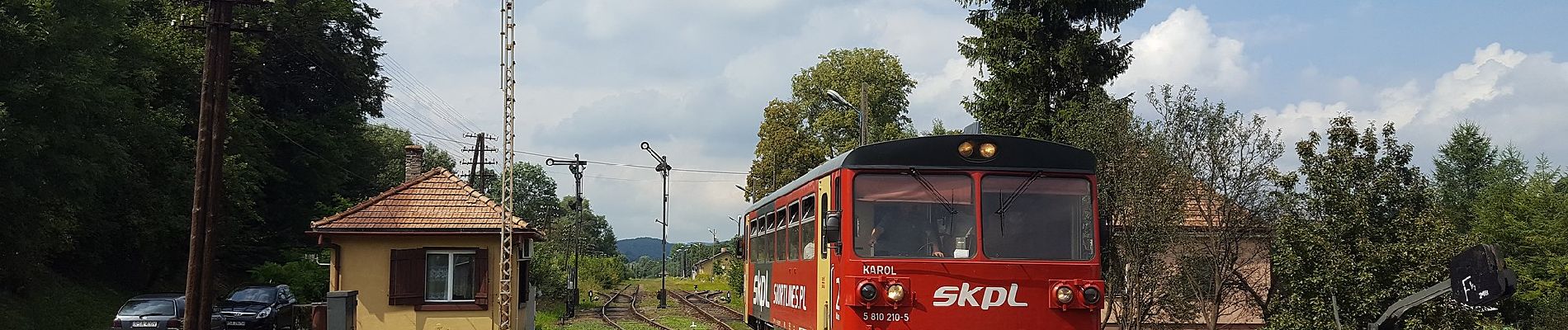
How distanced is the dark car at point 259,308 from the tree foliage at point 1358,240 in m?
21.6

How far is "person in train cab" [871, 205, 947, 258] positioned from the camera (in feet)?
35.3

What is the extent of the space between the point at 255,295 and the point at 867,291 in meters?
23.2

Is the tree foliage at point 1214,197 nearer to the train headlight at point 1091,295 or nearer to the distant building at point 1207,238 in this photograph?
the distant building at point 1207,238

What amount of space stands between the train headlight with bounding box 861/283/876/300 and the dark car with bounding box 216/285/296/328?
70.7 feet

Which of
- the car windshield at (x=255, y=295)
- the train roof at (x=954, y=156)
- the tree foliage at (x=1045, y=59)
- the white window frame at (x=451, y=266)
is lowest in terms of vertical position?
the car windshield at (x=255, y=295)

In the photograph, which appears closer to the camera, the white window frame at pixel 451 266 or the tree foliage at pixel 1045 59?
the white window frame at pixel 451 266

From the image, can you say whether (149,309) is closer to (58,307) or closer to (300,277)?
(300,277)

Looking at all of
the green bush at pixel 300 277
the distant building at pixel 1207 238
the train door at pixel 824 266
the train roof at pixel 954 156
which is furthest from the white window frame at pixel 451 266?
the green bush at pixel 300 277

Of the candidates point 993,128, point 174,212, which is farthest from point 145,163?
point 993,128

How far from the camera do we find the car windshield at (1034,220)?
10820 mm

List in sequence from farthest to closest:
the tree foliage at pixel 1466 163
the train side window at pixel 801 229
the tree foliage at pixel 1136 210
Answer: the tree foliage at pixel 1466 163 → the tree foliage at pixel 1136 210 → the train side window at pixel 801 229

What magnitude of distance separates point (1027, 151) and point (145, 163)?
33328 millimetres

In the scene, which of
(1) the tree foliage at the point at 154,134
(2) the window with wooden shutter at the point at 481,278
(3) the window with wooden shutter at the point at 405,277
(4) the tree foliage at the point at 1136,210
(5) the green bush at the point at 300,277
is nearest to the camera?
(4) the tree foliage at the point at 1136,210

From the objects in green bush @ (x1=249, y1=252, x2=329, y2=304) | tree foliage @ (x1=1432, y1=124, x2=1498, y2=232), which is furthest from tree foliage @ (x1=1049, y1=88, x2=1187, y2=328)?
tree foliage @ (x1=1432, y1=124, x2=1498, y2=232)
